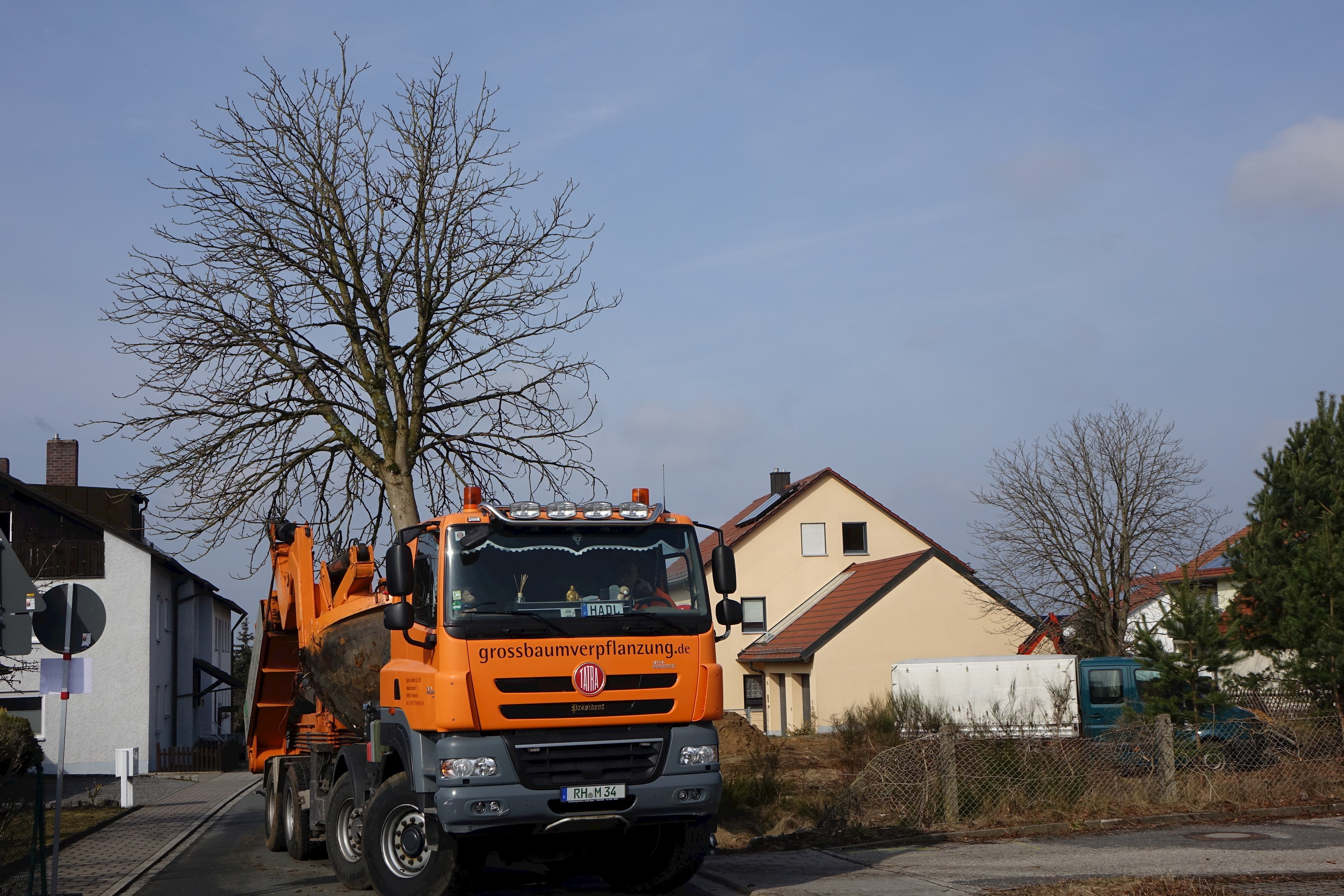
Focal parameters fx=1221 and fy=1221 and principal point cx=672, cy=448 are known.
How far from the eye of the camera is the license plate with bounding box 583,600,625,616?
879 cm

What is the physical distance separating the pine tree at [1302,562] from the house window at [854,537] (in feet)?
92.3

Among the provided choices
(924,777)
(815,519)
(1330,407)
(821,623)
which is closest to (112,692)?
(821,623)

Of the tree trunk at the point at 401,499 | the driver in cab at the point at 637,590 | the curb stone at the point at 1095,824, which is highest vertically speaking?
the tree trunk at the point at 401,499

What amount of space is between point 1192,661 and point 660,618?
8.32 m

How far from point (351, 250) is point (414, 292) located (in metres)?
1.08

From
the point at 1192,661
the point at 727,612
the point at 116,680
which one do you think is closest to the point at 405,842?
the point at 727,612

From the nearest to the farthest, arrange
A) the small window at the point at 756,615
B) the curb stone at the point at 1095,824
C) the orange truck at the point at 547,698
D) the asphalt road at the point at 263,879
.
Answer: the orange truck at the point at 547,698
the asphalt road at the point at 263,879
the curb stone at the point at 1095,824
the small window at the point at 756,615

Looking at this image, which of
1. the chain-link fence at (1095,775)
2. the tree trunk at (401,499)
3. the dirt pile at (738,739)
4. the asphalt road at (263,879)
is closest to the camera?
the asphalt road at (263,879)

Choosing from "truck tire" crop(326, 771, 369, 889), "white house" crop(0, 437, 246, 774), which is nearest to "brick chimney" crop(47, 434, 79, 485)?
"white house" crop(0, 437, 246, 774)

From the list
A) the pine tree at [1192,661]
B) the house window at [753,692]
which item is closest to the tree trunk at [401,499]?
the pine tree at [1192,661]

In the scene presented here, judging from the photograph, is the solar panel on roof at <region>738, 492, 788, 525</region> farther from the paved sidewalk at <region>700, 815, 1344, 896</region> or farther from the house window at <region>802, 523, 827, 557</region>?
the paved sidewalk at <region>700, 815, 1344, 896</region>

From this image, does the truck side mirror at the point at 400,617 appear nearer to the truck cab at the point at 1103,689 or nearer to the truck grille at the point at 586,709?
the truck grille at the point at 586,709

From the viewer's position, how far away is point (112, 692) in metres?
34.2

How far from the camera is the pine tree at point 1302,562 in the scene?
48.0 feet
